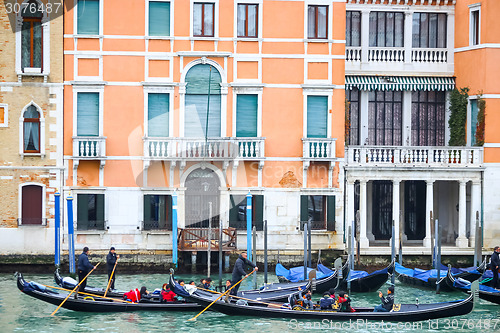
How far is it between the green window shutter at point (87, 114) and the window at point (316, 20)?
642cm

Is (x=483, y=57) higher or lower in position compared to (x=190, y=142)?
higher

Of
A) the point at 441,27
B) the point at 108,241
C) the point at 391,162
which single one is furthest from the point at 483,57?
the point at 108,241

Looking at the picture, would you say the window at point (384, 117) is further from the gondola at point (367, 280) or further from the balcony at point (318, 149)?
the gondola at point (367, 280)

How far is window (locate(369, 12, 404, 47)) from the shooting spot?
32.6 meters

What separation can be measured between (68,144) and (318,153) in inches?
280

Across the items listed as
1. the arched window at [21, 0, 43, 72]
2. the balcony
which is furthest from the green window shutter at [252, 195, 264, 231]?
the arched window at [21, 0, 43, 72]

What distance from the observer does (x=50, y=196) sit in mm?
30141

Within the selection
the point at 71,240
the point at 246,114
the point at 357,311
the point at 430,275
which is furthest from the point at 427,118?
the point at 71,240

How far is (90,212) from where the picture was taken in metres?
30.3

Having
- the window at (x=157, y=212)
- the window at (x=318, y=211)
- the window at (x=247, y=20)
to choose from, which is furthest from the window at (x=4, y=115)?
the window at (x=318, y=211)

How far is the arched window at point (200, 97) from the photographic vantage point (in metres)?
30.5

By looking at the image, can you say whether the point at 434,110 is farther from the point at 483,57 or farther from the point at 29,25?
the point at 29,25

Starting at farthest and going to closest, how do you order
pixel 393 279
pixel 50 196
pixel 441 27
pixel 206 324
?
1. pixel 441 27
2. pixel 50 196
3. pixel 393 279
4. pixel 206 324

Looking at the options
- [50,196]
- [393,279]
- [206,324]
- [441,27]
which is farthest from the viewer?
[441,27]
